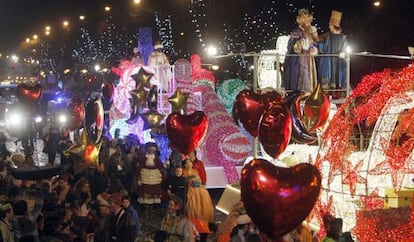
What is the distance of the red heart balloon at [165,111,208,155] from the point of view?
11.3 meters

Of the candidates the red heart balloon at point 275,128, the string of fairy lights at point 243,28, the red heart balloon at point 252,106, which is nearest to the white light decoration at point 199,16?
the string of fairy lights at point 243,28

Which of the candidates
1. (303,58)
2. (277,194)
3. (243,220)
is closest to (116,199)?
(243,220)

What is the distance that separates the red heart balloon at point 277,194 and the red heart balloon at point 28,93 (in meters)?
9.99

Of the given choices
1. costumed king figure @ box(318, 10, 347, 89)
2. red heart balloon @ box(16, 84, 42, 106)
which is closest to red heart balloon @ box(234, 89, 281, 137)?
costumed king figure @ box(318, 10, 347, 89)

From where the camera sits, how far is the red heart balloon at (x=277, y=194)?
609cm

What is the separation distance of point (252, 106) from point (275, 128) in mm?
2135

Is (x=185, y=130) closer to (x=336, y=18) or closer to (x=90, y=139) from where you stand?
(x=90, y=139)

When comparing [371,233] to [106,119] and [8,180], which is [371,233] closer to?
[8,180]

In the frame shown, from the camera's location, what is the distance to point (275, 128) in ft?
28.1

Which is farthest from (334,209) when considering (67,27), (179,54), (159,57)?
(67,27)

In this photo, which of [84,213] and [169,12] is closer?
[84,213]

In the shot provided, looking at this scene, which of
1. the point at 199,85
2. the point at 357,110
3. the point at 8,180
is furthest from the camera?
the point at 199,85

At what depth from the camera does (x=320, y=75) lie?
1416 centimetres

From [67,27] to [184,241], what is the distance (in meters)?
67.0
